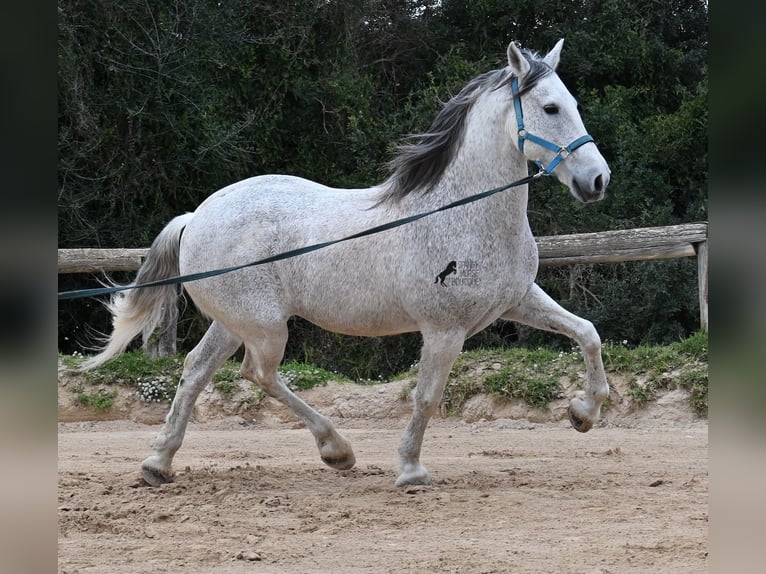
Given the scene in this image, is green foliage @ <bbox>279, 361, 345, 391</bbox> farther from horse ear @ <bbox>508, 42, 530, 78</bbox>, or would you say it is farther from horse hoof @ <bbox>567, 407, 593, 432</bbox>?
horse ear @ <bbox>508, 42, 530, 78</bbox>

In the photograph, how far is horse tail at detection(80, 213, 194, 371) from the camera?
5711mm

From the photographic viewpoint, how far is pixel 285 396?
17.6 ft

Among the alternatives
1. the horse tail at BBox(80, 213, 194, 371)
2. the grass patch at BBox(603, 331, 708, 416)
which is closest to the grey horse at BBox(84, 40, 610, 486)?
the horse tail at BBox(80, 213, 194, 371)

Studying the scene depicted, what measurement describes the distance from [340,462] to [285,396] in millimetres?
498

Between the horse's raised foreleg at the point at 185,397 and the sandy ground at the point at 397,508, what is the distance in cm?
13

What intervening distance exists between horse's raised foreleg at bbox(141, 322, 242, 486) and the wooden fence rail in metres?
3.14

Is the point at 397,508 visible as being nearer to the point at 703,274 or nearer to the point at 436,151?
the point at 436,151

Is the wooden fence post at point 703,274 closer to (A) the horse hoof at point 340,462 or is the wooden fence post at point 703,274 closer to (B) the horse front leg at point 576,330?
(B) the horse front leg at point 576,330

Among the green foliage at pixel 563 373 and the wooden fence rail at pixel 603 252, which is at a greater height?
the wooden fence rail at pixel 603 252

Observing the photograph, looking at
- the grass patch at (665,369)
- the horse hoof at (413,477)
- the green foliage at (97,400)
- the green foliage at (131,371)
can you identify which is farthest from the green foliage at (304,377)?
the horse hoof at (413,477)

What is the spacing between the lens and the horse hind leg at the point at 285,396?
5184 mm
